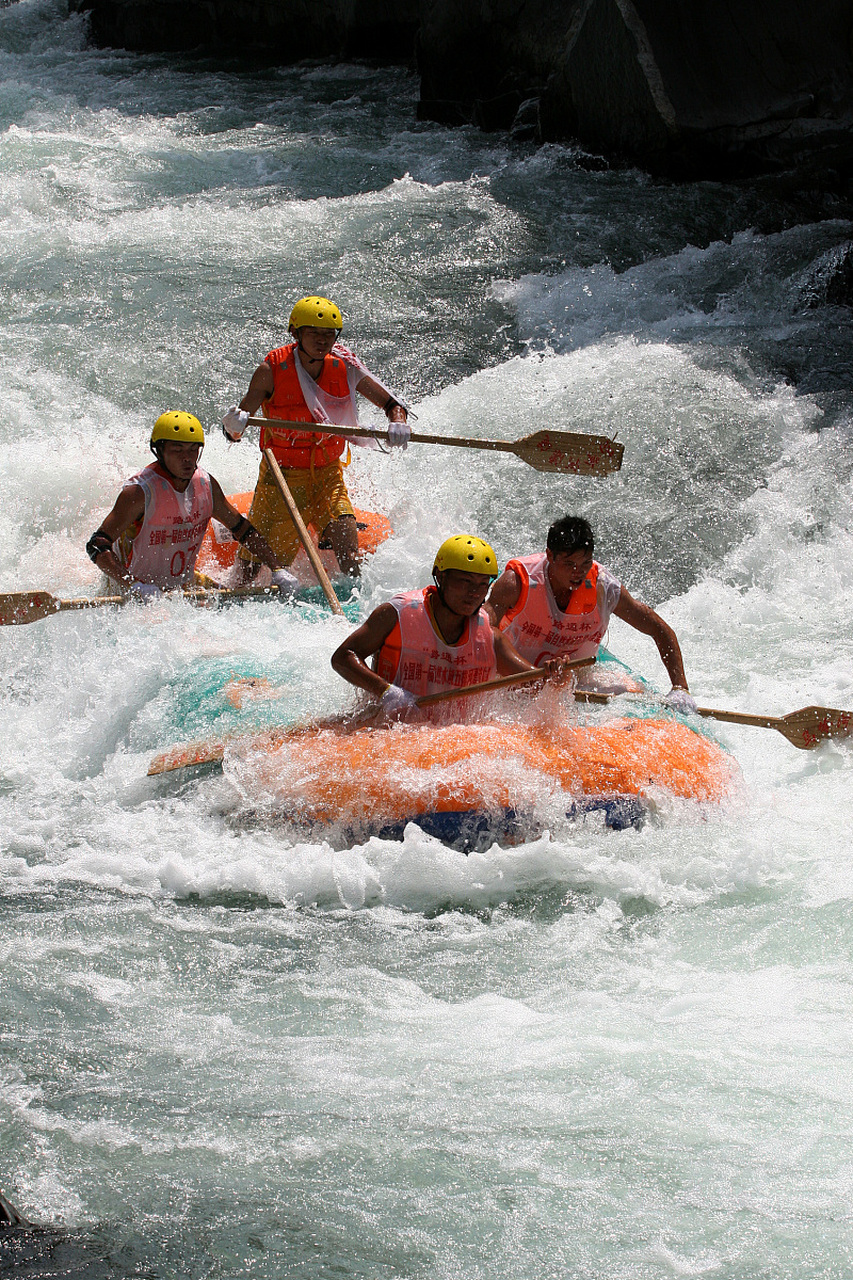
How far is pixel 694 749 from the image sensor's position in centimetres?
493

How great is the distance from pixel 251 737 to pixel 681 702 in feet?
5.61

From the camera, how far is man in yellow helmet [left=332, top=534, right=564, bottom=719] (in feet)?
15.7

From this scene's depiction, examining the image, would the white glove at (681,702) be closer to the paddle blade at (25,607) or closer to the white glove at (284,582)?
the white glove at (284,582)

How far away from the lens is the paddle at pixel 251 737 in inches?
189

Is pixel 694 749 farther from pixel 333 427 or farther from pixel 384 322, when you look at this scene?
pixel 384 322

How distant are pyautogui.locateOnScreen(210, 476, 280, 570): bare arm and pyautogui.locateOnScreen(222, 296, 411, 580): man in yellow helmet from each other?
0.25m

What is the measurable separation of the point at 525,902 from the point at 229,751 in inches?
49.2

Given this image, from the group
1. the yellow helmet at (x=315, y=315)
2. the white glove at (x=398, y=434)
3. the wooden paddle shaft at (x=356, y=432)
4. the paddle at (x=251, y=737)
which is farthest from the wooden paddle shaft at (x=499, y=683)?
the yellow helmet at (x=315, y=315)

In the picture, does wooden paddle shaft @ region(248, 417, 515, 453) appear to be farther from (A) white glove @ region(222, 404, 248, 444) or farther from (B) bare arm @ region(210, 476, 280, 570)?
(B) bare arm @ region(210, 476, 280, 570)

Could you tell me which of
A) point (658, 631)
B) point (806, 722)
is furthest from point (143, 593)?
point (806, 722)

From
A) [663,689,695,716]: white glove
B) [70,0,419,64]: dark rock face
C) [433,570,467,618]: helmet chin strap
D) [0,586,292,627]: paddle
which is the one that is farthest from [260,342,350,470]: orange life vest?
[70,0,419,64]: dark rock face

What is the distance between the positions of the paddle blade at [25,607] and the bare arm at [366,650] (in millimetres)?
1578

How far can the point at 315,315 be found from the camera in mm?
6527

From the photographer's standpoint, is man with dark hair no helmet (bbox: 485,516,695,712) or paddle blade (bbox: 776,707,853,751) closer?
paddle blade (bbox: 776,707,853,751)
